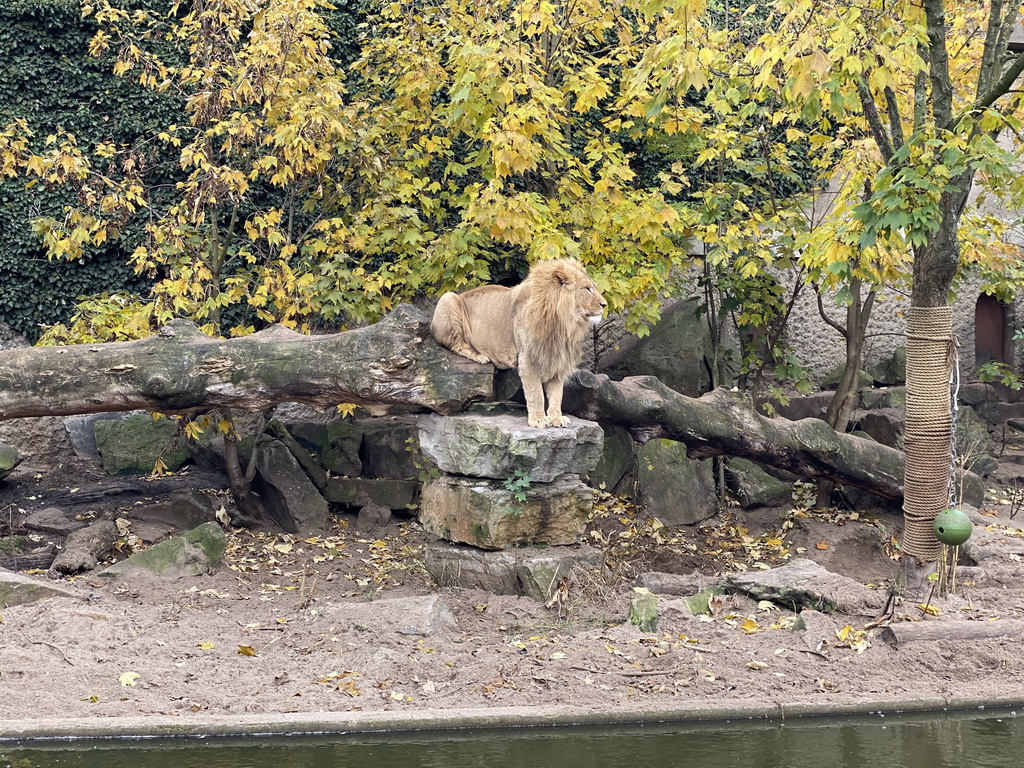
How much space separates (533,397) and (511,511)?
2.73 ft

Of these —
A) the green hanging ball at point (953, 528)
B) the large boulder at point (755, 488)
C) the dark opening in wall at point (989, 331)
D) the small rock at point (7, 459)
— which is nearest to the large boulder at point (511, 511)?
the green hanging ball at point (953, 528)

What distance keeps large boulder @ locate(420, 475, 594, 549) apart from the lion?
1.64 feet

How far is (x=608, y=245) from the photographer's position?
8.69 m

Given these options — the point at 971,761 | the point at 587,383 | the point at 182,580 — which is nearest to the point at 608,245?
the point at 587,383

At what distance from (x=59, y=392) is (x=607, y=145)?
500 cm

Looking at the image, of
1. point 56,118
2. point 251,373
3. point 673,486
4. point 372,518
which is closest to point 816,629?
point 673,486

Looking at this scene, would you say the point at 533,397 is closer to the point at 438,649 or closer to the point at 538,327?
the point at 538,327

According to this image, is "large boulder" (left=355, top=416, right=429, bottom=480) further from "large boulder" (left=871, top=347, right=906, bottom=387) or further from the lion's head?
"large boulder" (left=871, top=347, right=906, bottom=387)

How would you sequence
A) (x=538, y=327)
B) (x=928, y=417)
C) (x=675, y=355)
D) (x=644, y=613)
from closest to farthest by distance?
(x=644, y=613) < (x=928, y=417) < (x=538, y=327) < (x=675, y=355)

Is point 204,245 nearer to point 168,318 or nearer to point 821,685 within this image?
point 168,318

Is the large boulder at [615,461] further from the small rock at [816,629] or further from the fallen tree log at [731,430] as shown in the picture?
the small rock at [816,629]

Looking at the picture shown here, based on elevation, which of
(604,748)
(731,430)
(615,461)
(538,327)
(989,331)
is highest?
(538,327)

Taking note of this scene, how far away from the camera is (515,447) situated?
22.6 ft

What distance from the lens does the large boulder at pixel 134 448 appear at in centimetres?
998
